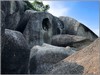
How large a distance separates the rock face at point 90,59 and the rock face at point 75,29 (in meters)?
5.09

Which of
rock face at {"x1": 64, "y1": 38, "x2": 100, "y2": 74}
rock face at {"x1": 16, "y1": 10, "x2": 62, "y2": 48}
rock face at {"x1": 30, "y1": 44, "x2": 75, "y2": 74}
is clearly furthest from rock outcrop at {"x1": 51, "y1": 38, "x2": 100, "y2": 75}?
rock face at {"x1": 16, "y1": 10, "x2": 62, "y2": 48}

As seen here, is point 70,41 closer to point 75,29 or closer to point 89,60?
point 75,29

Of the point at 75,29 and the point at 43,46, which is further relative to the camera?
the point at 75,29

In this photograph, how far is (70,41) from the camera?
844cm

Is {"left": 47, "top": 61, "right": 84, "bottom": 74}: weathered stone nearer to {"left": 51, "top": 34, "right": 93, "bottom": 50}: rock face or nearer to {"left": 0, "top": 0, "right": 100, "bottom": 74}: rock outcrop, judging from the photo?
{"left": 0, "top": 0, "right": 100, "bottom": 74}: rock outcrop

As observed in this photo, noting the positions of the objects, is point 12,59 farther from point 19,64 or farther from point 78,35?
point 78,35

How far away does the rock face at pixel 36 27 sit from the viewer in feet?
26.3

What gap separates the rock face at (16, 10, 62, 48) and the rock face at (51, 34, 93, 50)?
0.85 feet

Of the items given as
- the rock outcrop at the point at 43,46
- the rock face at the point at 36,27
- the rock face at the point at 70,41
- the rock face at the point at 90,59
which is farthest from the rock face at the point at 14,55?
the rock face at the point at 70,41

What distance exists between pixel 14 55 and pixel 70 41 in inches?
197

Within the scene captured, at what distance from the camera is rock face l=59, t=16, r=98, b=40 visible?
9.12 m

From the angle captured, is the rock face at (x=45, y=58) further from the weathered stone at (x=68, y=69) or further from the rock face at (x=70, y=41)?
the rock face at (x=70, y=41)

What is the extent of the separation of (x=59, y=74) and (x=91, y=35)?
5.72 metres

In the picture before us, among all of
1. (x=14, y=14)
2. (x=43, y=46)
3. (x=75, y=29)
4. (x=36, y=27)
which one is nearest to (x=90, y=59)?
(x=43, y=46)
